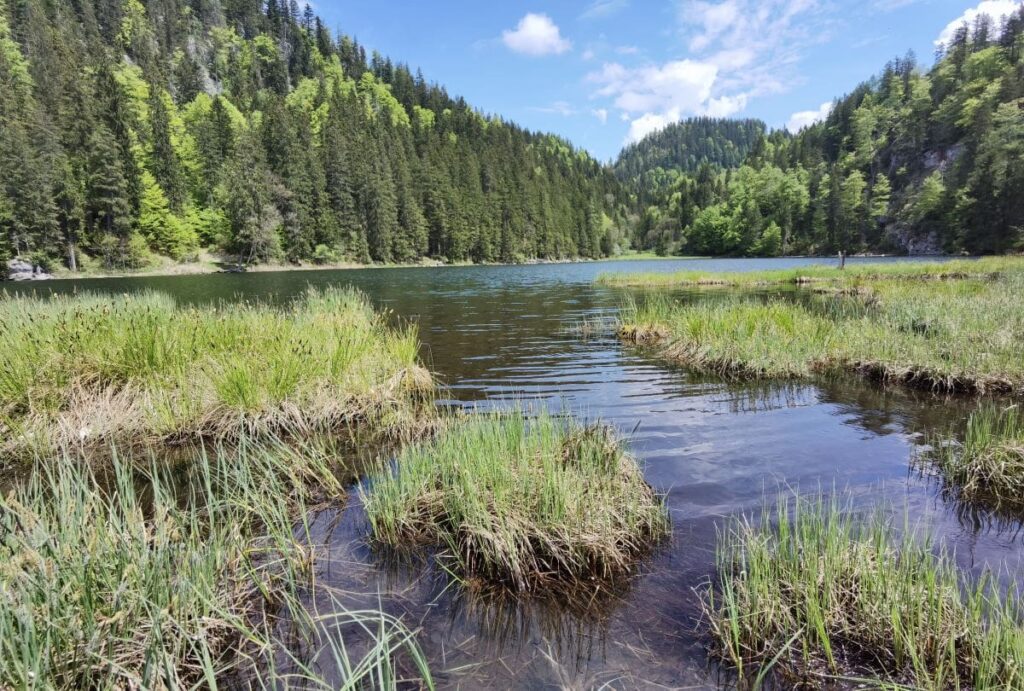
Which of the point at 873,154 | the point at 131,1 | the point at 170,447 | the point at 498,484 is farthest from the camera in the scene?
the point at 131,1

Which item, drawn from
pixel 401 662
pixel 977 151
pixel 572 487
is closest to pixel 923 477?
pixel 572 487

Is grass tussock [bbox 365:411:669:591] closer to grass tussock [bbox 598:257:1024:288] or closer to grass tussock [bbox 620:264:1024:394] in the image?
grass tussock [bbox 620:264:1024:394]

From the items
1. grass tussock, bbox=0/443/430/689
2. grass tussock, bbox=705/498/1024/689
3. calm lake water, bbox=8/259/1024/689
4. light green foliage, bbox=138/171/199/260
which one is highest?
light green foliage, bbox=138/171/199/260

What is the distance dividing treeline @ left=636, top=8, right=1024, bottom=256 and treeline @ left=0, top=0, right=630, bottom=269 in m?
41.2

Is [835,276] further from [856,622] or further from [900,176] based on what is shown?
[900,176]

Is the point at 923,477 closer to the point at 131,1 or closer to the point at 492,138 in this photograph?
the point at 492,138

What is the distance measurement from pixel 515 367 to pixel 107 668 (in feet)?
37.0

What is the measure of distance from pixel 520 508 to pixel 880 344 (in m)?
11.7

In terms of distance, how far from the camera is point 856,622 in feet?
11.4

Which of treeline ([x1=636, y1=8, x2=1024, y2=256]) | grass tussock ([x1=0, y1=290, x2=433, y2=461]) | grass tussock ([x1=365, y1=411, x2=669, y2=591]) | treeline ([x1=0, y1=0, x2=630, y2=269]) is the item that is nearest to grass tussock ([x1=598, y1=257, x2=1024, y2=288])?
grass tussock ([x1=0, y1=290, x2=433, y2=461])

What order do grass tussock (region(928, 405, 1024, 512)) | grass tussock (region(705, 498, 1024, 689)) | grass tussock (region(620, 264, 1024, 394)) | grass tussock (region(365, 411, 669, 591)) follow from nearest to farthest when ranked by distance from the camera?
grass tussock (region(705, 498, 1024, 689))
grass tussock (region(365, 411, 669, 591))
grass tussock (region(928, 405, 1024, 512))
grass tussock (region(620, 264, 1024, 394))

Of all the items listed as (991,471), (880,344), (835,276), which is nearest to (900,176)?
(835,276)

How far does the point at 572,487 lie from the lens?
486 cm

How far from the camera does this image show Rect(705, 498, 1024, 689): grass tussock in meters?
3.03
